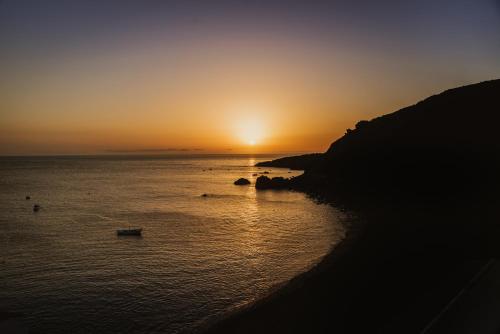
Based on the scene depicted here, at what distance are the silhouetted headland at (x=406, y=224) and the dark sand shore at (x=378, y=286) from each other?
8 cm

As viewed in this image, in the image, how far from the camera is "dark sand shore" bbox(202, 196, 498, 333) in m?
18.5

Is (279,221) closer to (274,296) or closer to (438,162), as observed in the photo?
(274,296)

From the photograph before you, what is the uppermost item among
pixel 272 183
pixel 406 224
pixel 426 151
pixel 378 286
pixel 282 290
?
pixel 426 151

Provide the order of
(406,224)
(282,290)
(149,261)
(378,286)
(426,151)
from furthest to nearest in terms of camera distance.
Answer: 1. (426,151)
2. (406,224)
3. (149,261)
4. (282,290)
5. (378,286)

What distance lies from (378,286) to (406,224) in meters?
23.5

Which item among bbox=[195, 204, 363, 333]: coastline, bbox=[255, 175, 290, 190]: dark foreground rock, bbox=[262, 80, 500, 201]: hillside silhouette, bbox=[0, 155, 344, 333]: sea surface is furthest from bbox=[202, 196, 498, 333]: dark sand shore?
bbox=[255, 175, 290, 190]: dark foreground rock

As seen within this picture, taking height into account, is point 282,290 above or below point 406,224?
below

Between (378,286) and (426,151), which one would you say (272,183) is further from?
(378,286)

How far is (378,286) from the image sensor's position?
23.0 m

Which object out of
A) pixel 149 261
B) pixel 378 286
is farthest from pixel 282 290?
pixel 149 261

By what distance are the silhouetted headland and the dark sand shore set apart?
0.27ft

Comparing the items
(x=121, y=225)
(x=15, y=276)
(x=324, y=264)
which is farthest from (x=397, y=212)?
(x=15, y=276)

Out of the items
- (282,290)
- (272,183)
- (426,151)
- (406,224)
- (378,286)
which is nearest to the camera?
(378,286)

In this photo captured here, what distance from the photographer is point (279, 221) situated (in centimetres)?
5438
